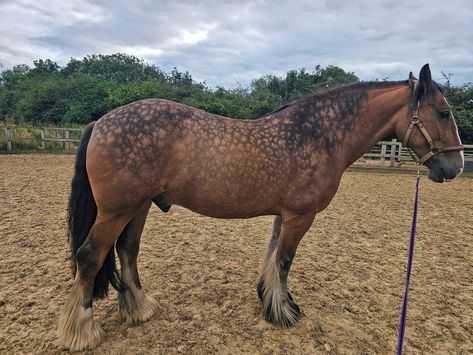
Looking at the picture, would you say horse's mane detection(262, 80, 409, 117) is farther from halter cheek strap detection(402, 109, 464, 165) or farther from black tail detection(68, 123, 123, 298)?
black tail detection(68, 123, 123, 298)

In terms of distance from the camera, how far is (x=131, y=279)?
3.07 meters

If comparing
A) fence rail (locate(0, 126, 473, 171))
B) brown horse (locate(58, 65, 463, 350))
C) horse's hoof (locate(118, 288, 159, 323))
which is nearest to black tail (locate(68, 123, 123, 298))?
brown horse (locate(58, 65, 463, 350))

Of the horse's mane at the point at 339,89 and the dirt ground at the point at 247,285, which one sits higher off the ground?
the horse's mane at the point at 339,89

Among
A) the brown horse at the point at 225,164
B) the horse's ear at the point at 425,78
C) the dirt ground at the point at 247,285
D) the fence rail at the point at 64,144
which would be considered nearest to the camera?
the brown horse at the point at 225,164

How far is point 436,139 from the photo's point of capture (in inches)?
107

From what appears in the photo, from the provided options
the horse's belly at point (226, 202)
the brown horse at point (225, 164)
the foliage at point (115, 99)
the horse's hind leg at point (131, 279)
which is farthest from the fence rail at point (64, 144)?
the horse's hind leg at point (131, 279)

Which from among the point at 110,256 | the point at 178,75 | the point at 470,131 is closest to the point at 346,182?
the point at 110,256

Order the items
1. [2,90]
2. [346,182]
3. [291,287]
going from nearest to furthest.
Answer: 1. [291,287]
2. [346,182]
3. [2,90]

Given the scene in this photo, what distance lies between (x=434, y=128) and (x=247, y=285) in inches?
107

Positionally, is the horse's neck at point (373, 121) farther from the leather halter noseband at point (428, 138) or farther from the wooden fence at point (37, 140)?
the wooden fence at point (37, 140)

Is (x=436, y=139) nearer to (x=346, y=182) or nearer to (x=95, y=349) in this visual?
(x=95, y=349)

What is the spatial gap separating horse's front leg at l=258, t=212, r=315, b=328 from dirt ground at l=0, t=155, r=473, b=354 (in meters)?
0.12

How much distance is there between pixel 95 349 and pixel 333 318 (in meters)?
2.35

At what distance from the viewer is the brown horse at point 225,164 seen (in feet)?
8.08
